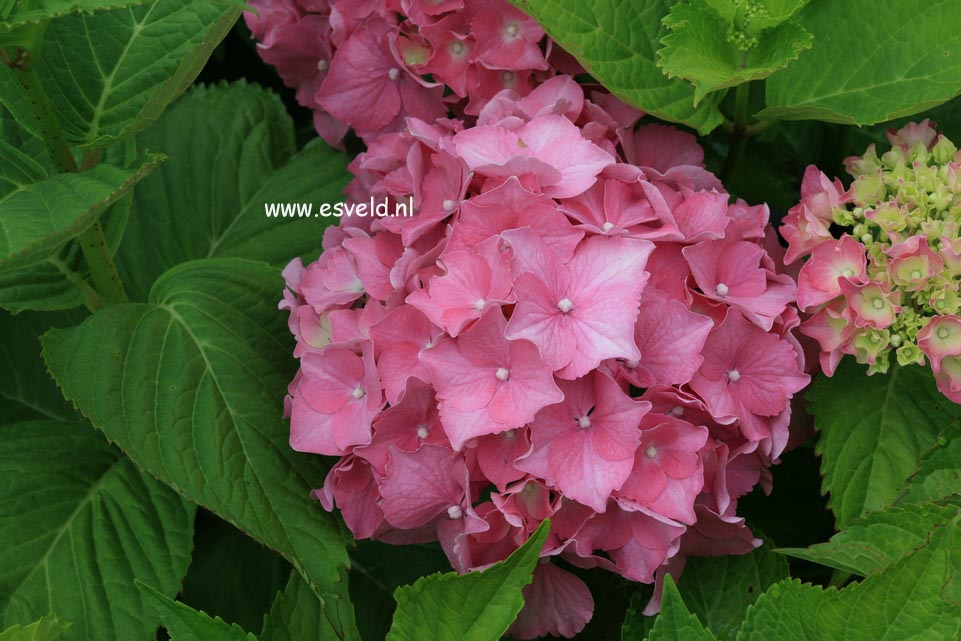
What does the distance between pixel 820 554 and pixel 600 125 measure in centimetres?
36

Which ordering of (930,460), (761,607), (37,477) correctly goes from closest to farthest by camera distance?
(761,607)
(930,460)
(37,477)

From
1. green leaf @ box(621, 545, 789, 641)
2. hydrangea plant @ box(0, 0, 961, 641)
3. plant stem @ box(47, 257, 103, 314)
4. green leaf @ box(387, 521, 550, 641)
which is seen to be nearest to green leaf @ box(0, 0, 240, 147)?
hydrangea plant @ box(0, 0, 961, 641)

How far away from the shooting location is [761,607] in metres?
0.65

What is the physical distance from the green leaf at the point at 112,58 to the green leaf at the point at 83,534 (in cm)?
27

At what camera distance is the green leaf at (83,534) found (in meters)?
0.83

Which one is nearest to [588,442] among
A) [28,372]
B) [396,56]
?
[396,56]

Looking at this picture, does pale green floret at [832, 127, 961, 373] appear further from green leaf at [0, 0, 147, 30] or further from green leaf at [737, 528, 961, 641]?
green leaf at [0, 0, 147, 30]

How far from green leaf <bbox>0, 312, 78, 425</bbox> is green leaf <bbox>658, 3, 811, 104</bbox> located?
65cm

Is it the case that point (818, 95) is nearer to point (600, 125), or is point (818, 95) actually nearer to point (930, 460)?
point (600, 125)

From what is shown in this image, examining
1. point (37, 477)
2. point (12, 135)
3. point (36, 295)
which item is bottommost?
point (37, 477)

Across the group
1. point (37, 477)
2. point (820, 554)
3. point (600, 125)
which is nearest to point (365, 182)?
point (600, 125)

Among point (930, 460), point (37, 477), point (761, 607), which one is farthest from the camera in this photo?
point (37, 477)

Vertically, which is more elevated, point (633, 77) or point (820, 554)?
point (633, 77)

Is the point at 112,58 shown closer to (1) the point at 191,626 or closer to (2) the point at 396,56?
(2) the point at 396,56
